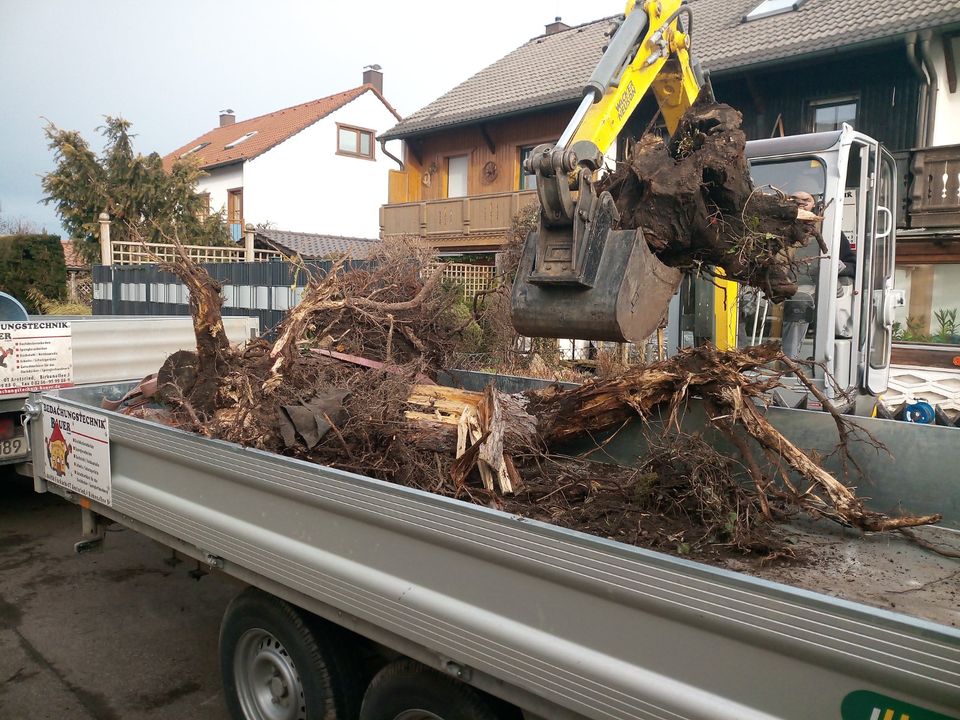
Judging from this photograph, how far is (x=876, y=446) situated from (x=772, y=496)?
0.50 metres

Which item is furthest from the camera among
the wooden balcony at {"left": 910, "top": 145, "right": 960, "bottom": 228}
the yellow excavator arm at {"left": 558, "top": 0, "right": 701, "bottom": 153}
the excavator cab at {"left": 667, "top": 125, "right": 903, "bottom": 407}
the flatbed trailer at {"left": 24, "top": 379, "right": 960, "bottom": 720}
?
the wooden balcony at {"left": 910, "top": 145, "right": 960, "bottom": 228}

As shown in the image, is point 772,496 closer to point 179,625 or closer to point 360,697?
point 360,697

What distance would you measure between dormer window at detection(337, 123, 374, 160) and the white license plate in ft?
84.7

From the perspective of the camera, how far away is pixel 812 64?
13516 mm

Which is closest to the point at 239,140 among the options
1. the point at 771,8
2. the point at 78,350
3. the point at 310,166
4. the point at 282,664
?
the point at 310,166

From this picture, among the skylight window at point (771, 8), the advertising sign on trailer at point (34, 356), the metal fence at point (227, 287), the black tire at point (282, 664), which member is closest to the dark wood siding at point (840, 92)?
the skylight window at point (771, 8)

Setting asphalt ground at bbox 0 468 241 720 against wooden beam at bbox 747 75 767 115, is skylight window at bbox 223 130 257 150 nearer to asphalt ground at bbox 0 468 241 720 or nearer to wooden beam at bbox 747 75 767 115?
wooden beam at bbox 747 75 767 115

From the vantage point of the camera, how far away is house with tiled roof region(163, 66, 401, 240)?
27.6 meters

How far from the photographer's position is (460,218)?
59.8 ft

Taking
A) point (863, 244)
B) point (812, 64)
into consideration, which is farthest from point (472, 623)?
point (812, 64)

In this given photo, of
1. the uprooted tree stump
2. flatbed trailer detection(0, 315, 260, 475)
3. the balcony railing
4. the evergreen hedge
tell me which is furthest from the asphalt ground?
the evergreen hedge

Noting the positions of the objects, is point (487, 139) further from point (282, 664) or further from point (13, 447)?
point (282, 664)

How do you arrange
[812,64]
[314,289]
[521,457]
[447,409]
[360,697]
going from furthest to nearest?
[812,64] → [314,289] → [447,409] → [521,457] → [360,697]

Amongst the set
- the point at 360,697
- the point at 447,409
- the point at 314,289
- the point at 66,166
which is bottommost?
the point at 360,697
